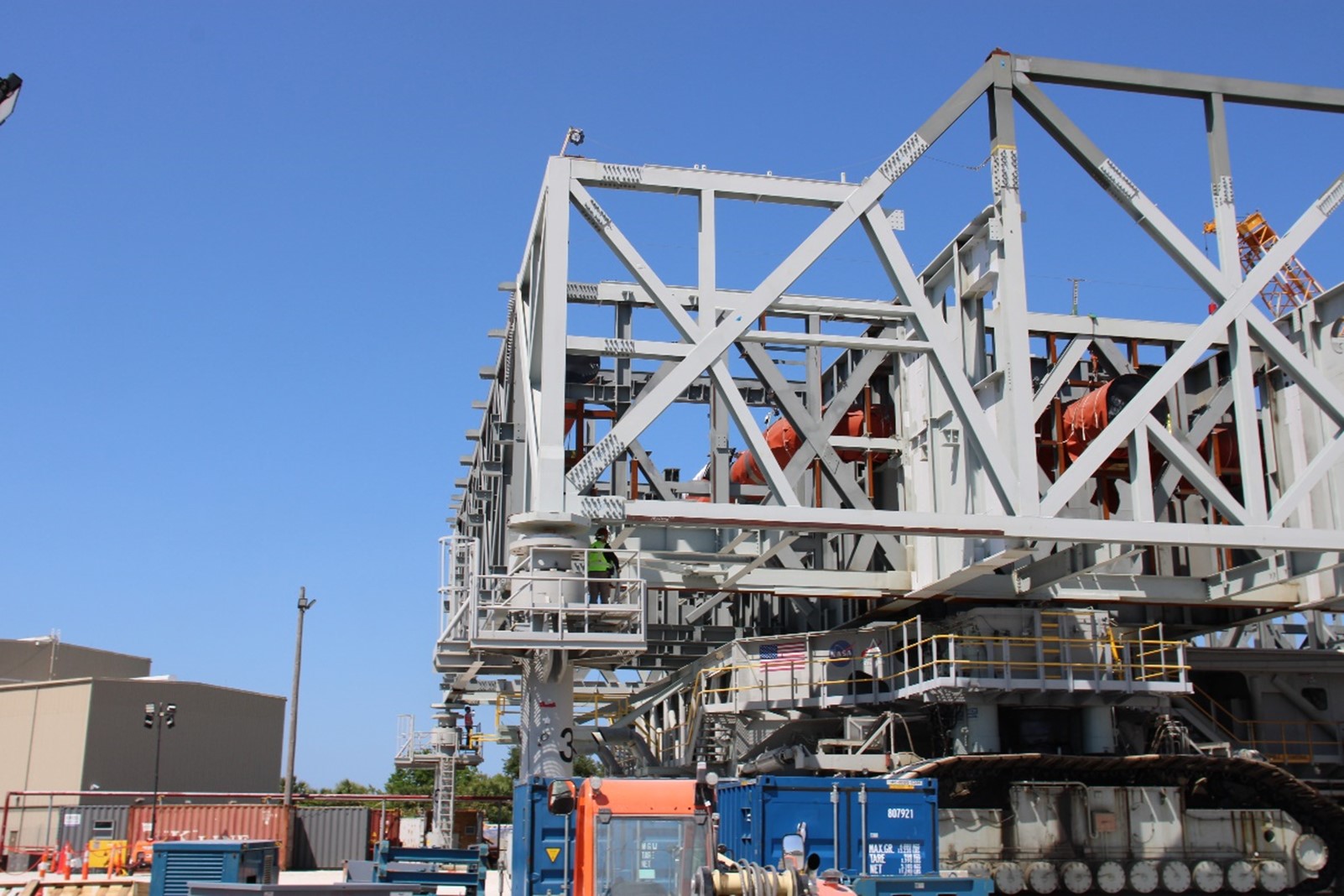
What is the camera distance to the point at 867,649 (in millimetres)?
29156

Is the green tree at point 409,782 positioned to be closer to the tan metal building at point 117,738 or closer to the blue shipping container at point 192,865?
the tan metal building at point 117,738

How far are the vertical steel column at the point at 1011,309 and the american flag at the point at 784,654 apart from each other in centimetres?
814

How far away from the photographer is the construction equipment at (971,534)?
22.2 meters

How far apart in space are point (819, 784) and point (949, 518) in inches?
181

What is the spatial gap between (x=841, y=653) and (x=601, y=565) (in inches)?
288

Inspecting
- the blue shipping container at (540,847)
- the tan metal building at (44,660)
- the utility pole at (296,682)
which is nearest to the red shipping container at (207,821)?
the utility pole at (296,682)

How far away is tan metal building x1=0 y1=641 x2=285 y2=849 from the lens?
2277 inches

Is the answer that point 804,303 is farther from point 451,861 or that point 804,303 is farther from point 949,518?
point 451,861

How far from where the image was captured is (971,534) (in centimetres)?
2188

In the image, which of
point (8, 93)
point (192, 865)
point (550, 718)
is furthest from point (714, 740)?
point (8, 93)

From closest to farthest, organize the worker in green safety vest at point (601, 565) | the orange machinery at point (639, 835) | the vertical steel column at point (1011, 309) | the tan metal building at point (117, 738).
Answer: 1. the orange machinery at point (639, 835)
2. the vertical steel column at point (1011, 309)
3. the worker in green safety vest at point (601, 565)
4. the tan metal building at point (117, 738)

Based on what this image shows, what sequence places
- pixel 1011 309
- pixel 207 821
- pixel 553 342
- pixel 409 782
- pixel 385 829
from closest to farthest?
pixel 553 342 < pixel 1011 309 < pixel 207 821 < pixel 385 829 < pixel 409 782

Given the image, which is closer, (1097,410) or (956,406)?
(956,406)

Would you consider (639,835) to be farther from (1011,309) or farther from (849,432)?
(849,432)
